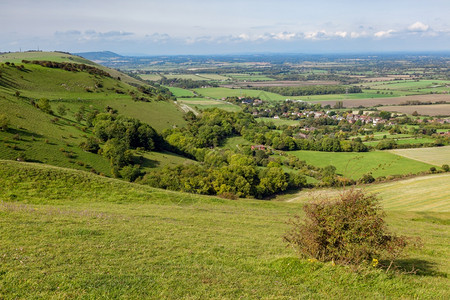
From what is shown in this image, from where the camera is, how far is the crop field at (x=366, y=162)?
2879 inches

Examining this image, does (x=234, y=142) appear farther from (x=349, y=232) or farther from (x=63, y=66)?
(x=349, y=232)

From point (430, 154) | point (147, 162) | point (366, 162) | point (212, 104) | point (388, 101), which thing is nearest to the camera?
point (147, 162)

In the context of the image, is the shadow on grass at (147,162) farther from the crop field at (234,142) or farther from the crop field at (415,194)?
the crop field at (234,142)

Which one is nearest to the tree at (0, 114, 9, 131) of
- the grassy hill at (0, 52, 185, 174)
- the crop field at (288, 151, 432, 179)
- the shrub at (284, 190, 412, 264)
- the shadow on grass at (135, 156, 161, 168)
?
the grassy hill at (0, 52, 185, 174)

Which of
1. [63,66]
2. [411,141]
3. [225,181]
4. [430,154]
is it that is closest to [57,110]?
[63,66]

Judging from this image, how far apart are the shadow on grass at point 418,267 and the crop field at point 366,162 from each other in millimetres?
54546

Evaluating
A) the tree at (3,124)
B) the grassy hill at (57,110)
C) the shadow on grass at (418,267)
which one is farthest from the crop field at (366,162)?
the tree at (3,124)

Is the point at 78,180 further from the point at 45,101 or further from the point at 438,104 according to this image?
the point at 438,104

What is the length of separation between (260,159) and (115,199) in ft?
196

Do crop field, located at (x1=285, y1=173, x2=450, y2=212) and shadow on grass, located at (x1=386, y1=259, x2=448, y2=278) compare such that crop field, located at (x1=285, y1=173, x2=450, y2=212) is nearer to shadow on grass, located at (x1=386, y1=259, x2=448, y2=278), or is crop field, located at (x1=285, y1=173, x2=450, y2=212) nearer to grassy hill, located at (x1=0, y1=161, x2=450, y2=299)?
grassy hill, located at (x1=0, y1=161, x2=450, y2=299)

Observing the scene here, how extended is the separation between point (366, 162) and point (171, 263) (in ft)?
270

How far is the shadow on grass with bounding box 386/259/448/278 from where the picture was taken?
1335cm

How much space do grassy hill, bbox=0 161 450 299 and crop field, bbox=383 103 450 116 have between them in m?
160

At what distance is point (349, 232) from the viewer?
11.2m
